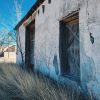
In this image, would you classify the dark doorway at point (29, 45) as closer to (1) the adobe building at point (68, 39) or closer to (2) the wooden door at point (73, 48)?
(1) the adobe building at point (68, 39)

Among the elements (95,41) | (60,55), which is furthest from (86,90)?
(60,55)

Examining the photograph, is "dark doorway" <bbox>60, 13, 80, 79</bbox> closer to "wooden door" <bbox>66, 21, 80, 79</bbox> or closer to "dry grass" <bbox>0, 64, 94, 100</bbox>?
"wooden door" <bbox>66, 21, 80, 79</bbox>

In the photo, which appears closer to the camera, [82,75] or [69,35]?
[82,75]

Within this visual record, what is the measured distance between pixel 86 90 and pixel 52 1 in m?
3.64

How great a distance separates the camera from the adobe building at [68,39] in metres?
4.28

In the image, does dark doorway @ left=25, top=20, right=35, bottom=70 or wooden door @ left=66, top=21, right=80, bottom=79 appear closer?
wooden door @ left=66, top=21, right=80, bottom=79

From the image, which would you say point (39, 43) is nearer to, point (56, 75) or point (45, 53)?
point (45, 53)

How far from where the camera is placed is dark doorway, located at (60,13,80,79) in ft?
18.6

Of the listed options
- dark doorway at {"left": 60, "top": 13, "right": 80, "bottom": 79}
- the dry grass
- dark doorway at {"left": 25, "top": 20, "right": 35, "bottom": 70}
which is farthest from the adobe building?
dark doorway at {"left": 25, "top": 20, "right": 35, "bottom": 70}

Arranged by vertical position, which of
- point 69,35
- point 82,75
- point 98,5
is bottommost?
point 82,75

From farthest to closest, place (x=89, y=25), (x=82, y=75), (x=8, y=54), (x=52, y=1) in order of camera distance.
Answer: (x=8, y=54)
(x=52, y=1)
(x=82, y=75)
(x=89, y=25)

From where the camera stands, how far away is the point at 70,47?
6047 mm

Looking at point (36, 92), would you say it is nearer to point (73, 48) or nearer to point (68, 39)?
point (73, 48)

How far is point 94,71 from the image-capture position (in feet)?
13.9
